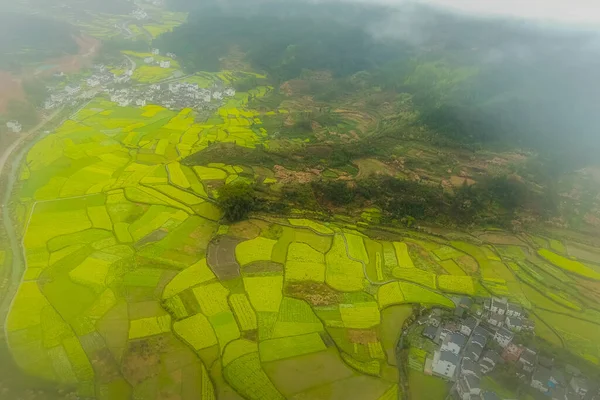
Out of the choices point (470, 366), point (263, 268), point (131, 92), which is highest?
point (470, 366)

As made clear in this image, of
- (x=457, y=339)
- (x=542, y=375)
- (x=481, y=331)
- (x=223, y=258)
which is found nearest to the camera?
(x=542, y=375)

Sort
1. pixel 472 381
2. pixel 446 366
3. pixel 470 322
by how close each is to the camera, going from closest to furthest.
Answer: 1. pixel 472 381
2. pixel 446 366
3. pixel 470 322

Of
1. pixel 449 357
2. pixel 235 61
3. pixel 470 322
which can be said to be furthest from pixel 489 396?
pixel 235 61

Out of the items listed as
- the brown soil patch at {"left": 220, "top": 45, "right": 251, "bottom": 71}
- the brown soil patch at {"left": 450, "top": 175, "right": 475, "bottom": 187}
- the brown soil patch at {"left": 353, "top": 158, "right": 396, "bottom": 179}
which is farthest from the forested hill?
the brown soil patch at {"left": 353, "top": 158, "right": 396, "bottom": 179}

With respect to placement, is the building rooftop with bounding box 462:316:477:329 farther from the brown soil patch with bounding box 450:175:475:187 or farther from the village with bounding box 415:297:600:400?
the brown soil patch with bounding box 450:175:475:187

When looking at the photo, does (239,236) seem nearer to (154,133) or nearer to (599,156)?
(154,133)

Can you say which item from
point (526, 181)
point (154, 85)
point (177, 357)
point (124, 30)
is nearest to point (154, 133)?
point (154, 85)

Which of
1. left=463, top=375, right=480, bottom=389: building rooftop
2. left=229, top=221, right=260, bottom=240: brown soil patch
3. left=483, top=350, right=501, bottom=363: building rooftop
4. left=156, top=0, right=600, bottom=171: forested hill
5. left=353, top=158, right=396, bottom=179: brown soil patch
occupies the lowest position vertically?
left=229, top=221, right=260, bottom=240: brown soil patch

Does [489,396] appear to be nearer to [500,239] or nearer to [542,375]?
[542,375]
